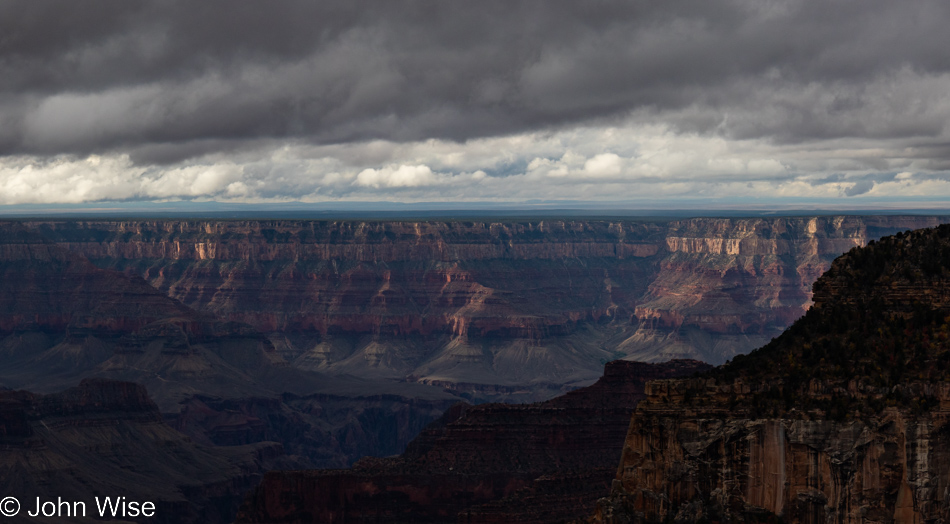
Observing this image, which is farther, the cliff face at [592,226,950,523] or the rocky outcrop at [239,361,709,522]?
the rocky outcrop at [239,361,709,522]

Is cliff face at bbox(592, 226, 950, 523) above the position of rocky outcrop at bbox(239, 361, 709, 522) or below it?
above

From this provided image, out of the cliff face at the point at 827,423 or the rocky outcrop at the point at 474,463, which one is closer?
the cliff face at the point at 827,423

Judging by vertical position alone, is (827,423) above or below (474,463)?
above

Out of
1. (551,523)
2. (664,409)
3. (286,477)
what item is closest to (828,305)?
(664,409)

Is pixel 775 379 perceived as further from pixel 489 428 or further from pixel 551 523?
pixel 489 428
